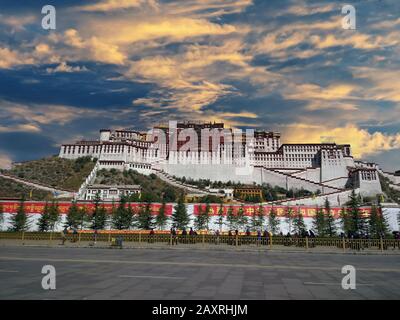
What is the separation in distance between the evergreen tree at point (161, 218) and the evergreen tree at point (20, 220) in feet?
64.5

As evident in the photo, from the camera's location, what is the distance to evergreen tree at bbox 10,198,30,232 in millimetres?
43469

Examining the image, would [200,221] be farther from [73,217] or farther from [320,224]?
[73,217]

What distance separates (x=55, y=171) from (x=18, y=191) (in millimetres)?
25947

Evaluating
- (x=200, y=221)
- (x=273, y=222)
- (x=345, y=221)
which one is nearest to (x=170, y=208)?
(x=200, y=221)

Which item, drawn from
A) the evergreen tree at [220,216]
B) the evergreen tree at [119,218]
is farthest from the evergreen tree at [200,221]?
the evergreen tree at [119,218]

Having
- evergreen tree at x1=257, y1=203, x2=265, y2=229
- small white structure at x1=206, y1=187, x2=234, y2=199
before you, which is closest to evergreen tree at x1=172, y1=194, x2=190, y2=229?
evergreen tree at x1=257, y1=203, x2=265, y2=229

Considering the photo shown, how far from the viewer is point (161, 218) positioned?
4628cm

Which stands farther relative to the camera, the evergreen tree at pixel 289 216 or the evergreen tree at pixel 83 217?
the evergreen tree at pixel 289 216

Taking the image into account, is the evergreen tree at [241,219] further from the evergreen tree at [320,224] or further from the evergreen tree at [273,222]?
the evergreen tree at [320,224]

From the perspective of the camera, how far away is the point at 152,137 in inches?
5027

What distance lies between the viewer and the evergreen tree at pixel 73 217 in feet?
143

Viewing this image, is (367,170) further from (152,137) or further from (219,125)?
(152,137)

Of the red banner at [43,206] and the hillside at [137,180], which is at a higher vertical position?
the hillside at [137,180]
